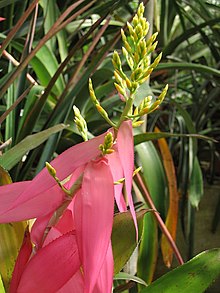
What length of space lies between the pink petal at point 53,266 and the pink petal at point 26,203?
0.01 metres

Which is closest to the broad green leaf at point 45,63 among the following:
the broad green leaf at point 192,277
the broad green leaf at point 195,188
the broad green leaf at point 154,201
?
the broad green leaf at point 154,201

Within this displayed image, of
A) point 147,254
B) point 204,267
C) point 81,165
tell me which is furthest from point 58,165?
point 147,254

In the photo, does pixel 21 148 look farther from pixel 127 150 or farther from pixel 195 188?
pixel 195 188

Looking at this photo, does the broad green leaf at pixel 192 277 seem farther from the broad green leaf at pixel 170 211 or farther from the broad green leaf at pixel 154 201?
the broad green leaf at pixel 170 211

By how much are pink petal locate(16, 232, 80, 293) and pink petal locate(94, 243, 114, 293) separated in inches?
0.4

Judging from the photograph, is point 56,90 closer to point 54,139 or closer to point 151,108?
point 54,139

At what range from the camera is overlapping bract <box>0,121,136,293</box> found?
0.20 m

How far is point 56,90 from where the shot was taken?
0.77m

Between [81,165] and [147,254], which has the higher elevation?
[81,165]

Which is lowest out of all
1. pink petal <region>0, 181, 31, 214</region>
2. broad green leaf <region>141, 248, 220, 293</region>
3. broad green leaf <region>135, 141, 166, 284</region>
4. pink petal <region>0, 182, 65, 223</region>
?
broad green leaf <region>135, 141, 166, 284</region>

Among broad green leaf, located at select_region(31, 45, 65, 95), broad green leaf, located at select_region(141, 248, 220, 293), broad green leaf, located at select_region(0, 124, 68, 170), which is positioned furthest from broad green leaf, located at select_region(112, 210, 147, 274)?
broad green leaf, located at select_region(31, 45, 65, 95)

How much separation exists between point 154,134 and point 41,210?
0.30 m

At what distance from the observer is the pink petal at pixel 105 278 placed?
210mm

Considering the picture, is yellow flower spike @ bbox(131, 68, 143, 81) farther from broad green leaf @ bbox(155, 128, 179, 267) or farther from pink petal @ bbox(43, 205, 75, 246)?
broad green leaf @ bbox(155, 128, 179, 267)
